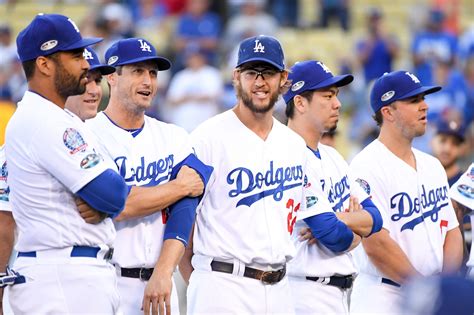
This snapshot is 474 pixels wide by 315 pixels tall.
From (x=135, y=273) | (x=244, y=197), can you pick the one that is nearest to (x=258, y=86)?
(x=244, y=197)

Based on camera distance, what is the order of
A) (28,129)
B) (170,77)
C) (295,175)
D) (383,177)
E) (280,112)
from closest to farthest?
(28,129) → (295,175) → (383,177) → (280,112) → (170,77)

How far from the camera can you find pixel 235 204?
19.2 feet

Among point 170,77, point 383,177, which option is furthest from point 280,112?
point 383,177

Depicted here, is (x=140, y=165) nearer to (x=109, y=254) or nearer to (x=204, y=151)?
(x=204, y=151)

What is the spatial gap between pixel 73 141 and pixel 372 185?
2.50 m

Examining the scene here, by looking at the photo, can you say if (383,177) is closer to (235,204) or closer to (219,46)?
(235,204)

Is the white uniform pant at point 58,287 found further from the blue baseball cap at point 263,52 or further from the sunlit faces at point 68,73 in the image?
the blue baseball cap at point 263,52

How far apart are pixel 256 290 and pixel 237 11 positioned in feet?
34.0

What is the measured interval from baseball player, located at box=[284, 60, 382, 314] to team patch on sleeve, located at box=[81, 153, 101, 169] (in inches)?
67.8

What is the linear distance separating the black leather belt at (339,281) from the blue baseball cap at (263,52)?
1.34 m

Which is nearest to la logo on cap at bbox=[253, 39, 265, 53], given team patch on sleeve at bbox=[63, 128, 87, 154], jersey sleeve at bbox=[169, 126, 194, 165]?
jersey sleeve at bbox=[169, 126, 194, 165]

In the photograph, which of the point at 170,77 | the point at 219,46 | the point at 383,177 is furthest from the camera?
the point at 219,46

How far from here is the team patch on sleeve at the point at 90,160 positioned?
16.4 feet

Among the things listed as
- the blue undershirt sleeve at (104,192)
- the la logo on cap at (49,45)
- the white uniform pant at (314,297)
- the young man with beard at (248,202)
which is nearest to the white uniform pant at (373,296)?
the white uniform pant at (314,297)
